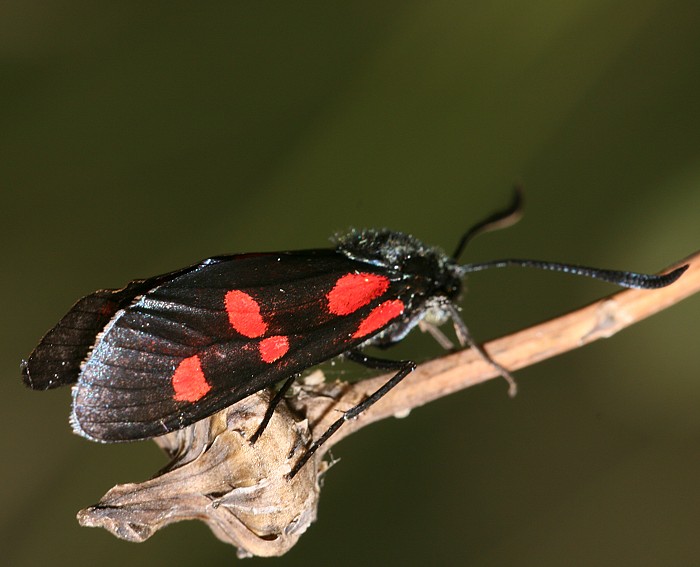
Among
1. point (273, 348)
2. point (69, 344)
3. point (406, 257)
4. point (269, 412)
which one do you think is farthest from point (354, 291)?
point (69, 344)

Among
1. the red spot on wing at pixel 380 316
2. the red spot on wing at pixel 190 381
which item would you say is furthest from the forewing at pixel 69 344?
the red spot on wing at pixel 380 316

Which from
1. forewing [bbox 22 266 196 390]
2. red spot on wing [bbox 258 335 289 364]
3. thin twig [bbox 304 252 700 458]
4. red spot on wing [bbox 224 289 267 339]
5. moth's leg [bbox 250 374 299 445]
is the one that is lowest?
thin twig [bbox 304 252 700 458]

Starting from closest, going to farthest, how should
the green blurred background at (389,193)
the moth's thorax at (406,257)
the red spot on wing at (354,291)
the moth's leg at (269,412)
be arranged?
the moth's leg at (269,412), the red spot on wing at (354,291), the moth's thorax at (406,257), the green blurred background at (389,193)

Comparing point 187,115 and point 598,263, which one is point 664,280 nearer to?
point 598,263

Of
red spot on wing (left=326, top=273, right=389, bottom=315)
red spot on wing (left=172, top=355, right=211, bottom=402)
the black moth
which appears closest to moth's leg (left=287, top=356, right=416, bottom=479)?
the black moth

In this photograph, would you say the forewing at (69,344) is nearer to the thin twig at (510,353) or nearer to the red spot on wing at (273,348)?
the red spot on wing at (273,348)

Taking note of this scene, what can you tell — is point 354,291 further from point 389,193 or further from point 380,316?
point 389,193

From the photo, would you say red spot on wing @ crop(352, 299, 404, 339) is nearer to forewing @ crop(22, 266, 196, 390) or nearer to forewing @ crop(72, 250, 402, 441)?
forewing @ crop(72, 250, 402, 441)

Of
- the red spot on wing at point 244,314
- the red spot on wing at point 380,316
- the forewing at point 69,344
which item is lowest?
the red spot on wing at point 380,316
